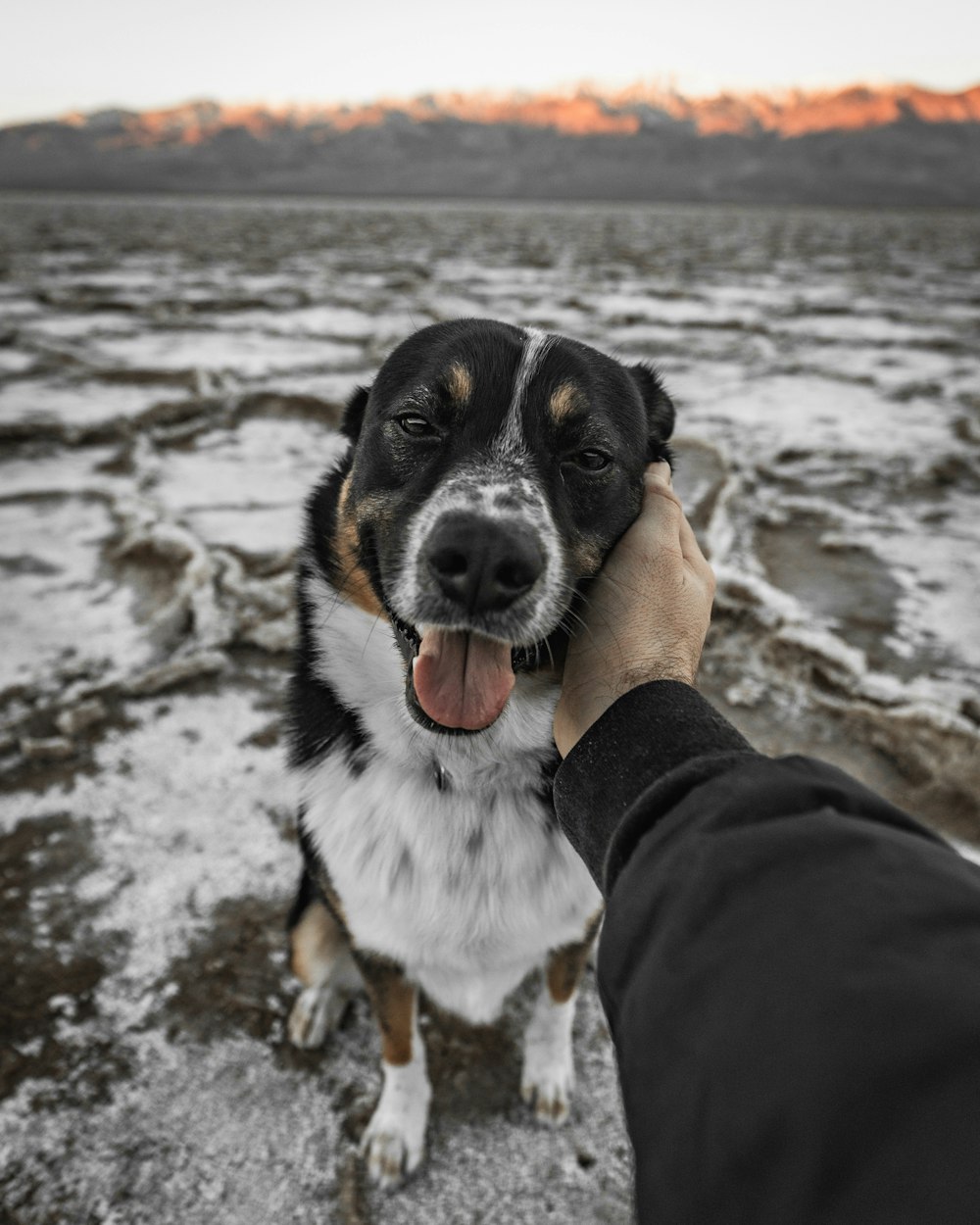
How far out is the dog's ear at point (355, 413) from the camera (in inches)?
81.5

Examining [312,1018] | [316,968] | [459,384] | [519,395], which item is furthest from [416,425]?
[312,1018]

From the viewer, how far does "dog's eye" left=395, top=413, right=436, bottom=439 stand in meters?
1.72

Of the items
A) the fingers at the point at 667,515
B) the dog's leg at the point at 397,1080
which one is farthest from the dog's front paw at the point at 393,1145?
the fingers at the point at 667,515

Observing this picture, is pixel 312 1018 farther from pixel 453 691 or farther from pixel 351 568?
pixel 351 568

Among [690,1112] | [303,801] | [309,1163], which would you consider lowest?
[309,1163]

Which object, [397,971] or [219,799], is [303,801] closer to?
[397,971]

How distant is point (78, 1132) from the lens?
1.56 metres

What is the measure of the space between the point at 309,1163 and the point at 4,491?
421 cm

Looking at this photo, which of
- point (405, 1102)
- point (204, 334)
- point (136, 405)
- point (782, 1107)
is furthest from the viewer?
point (204, 334)

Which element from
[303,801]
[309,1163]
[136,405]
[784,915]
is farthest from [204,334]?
[784,915]

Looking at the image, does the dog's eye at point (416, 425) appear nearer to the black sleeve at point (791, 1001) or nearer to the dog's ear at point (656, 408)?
the dog's ear at point (656, 408)

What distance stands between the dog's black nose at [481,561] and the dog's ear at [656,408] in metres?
0.78

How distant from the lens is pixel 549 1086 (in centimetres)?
172

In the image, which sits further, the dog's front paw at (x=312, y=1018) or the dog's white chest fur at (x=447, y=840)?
the dog's front paw at (x=312, y=1018)
